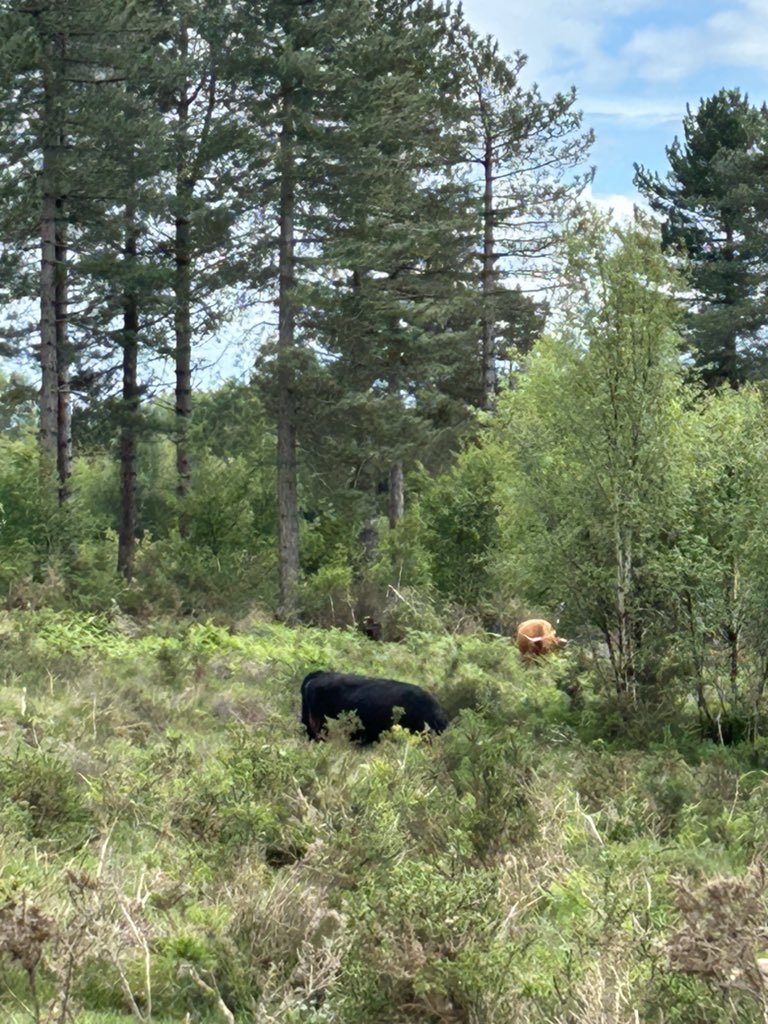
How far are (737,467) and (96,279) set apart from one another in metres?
20.0

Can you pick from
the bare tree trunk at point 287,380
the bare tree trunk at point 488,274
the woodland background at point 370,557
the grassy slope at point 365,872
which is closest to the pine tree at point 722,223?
the woodland background at point 370,557

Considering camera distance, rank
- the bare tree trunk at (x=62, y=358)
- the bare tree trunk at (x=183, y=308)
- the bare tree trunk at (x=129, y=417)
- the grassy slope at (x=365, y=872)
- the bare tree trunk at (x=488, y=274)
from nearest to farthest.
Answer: the grassy slope at (x=365, y=872)
the bare tree trunk at (x=62, y=358)
the bare tree trunk at (x=183, y=308)
the bare tree trunk at (x=129, y=417)
the bare tree trunk at (x=488, y=274)

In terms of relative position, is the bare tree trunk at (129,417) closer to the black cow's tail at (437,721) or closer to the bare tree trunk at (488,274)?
the bare tree trunk at (488,274)

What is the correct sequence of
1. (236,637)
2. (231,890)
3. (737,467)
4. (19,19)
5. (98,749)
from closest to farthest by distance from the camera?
(231,890) < (98,749) < (737,467) < (236,637) < (19,19)

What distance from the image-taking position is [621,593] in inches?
487

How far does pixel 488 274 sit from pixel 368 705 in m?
22.7

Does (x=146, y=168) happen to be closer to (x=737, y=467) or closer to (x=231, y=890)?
(x=737, y=467)

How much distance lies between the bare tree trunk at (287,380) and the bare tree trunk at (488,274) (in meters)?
7.61

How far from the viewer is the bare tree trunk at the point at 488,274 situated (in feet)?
103

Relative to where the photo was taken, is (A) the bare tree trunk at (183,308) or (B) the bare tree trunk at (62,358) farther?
(A) the bare tree trunk at (183,308)

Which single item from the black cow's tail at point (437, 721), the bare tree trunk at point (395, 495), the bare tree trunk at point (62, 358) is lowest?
the black cow's tail at point (437, 721)

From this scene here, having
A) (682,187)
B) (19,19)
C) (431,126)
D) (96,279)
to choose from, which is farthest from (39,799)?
(682,187)

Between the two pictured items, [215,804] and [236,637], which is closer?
[215,804]

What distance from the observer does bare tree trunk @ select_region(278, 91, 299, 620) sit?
2408cm
